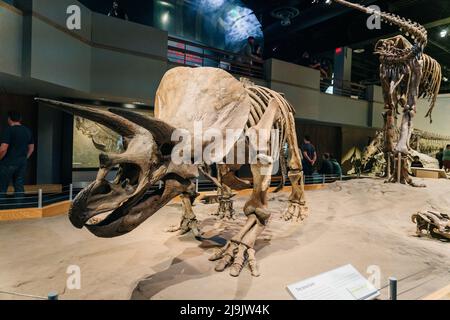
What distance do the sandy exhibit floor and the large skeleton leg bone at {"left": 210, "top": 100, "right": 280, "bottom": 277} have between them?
147 millimetres

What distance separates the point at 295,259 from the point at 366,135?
38.4 ft

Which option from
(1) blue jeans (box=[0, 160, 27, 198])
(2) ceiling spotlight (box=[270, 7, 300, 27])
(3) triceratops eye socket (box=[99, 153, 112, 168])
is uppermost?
(2) ceiling spotlight (box=[270, 7, 300, 27])

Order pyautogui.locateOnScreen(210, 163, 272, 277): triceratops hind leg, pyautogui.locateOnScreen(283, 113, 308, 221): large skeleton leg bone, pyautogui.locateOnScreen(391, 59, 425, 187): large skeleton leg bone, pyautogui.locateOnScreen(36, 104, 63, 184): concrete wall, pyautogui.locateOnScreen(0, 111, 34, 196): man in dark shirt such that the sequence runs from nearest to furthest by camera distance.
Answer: pyautogui.locateOnScreen(210, 163, 272, 277): triceratops hind leg < pyautogui.locateOnScreen(0, 111, 34, 196): man in dark shirt < pyautogui.locateOnScreen(283, 113, 308, 221): large skeleton leg bone < pyautogui.locateOnScreen(36, 104, 63, 184): concrete wall < pyautogui.locateOnScreen(391, 59, 425, 187): large skeleton leg bone

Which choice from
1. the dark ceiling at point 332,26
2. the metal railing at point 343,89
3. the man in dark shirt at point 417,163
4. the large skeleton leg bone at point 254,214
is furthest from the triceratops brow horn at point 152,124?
the man in dark shirt at point 417,163

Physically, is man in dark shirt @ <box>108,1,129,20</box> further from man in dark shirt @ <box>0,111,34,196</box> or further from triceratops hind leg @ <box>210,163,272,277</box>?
triceratops hind leg @ <box>210,163,272,277</box>

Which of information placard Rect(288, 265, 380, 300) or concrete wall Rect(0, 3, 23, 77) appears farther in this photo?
concrete wall Rect(0, 3, 23, 77)

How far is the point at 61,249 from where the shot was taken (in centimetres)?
341

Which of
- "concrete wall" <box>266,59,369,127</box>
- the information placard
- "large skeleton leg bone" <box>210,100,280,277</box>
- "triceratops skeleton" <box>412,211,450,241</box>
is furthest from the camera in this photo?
"concrete wall" <box>266,59,369,127</box>

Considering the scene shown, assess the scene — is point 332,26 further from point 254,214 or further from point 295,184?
point 254,214

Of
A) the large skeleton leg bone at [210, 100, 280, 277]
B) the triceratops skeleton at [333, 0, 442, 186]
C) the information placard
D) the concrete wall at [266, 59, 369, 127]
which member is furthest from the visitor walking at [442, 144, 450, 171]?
the information placard

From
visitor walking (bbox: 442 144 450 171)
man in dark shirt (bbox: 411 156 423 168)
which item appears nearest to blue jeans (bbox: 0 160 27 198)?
man in dark shirt (bbox: 411 156 423 168)

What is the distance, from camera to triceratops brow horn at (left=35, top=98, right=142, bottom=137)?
173cm

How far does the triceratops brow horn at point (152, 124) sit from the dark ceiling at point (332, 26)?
9.45 metres

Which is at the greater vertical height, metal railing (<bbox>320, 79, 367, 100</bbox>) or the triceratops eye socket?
metal railing (<bbox>320, 79, 367, 100</bbox>)
